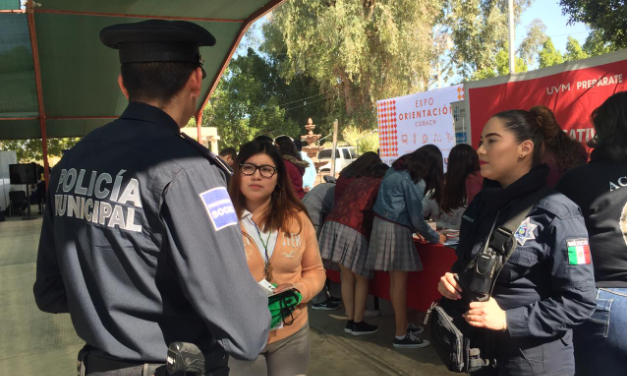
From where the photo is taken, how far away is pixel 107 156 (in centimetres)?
131

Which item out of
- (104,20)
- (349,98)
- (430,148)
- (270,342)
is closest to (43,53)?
(104,20)

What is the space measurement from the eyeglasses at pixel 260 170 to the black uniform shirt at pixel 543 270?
114 centimetres

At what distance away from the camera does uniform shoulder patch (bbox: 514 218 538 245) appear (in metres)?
1.94

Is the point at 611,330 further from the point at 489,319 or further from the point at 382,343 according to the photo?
the point at 382,343

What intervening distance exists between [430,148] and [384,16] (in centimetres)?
2199

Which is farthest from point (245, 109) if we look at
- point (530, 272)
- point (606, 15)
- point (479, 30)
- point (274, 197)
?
point (530, 272)

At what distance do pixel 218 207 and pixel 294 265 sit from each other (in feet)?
4.50

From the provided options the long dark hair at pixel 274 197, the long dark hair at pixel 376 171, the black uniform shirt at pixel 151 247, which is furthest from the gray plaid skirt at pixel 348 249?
the black uniform shirt at pixel 151 247

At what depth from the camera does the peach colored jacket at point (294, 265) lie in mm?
2512

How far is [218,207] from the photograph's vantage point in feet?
4.15

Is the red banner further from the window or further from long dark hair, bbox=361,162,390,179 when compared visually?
the window

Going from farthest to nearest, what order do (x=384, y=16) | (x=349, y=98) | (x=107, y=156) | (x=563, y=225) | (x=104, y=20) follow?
(x=349, y=98) → (x=384, y=16) → (x=104, y=20) → (x=563, y=225) → (x=107, y=156)

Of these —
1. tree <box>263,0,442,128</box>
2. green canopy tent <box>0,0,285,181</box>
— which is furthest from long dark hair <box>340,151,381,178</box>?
tree <box>263,0,442,128</box>

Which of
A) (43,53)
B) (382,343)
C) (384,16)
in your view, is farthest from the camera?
(384,16)
